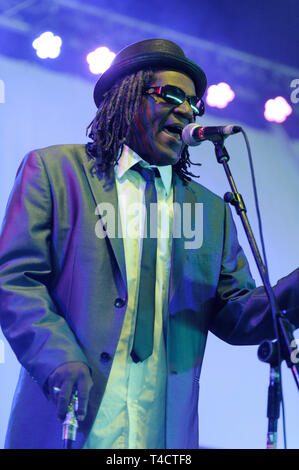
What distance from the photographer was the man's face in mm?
2152

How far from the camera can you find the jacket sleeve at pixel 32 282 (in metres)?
1.57

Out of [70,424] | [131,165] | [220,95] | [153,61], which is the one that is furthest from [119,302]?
[220,95]

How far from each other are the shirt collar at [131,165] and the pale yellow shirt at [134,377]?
0.09 meters

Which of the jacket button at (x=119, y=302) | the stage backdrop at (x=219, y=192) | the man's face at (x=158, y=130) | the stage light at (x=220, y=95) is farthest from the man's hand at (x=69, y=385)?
the stage light at (x=220, y=95)

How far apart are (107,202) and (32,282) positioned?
419 millimetres

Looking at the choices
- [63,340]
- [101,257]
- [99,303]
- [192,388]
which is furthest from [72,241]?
[192,388]

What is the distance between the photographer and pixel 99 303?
5.91ft

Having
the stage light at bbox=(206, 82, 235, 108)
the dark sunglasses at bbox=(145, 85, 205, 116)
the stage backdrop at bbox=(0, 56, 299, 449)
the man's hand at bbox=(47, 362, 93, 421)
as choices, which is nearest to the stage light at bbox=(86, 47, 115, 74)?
the stage backdrop at bbox=(0, 56, 299, 449)

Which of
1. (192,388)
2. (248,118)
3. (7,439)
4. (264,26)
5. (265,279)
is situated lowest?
(7,439)

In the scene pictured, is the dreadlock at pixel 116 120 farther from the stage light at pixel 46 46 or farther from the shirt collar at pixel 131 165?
the stage light at pixel 46 46

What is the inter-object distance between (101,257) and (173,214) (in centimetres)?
42

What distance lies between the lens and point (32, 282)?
5.74 ft

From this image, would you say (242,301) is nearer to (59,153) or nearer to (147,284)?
(147,284)
